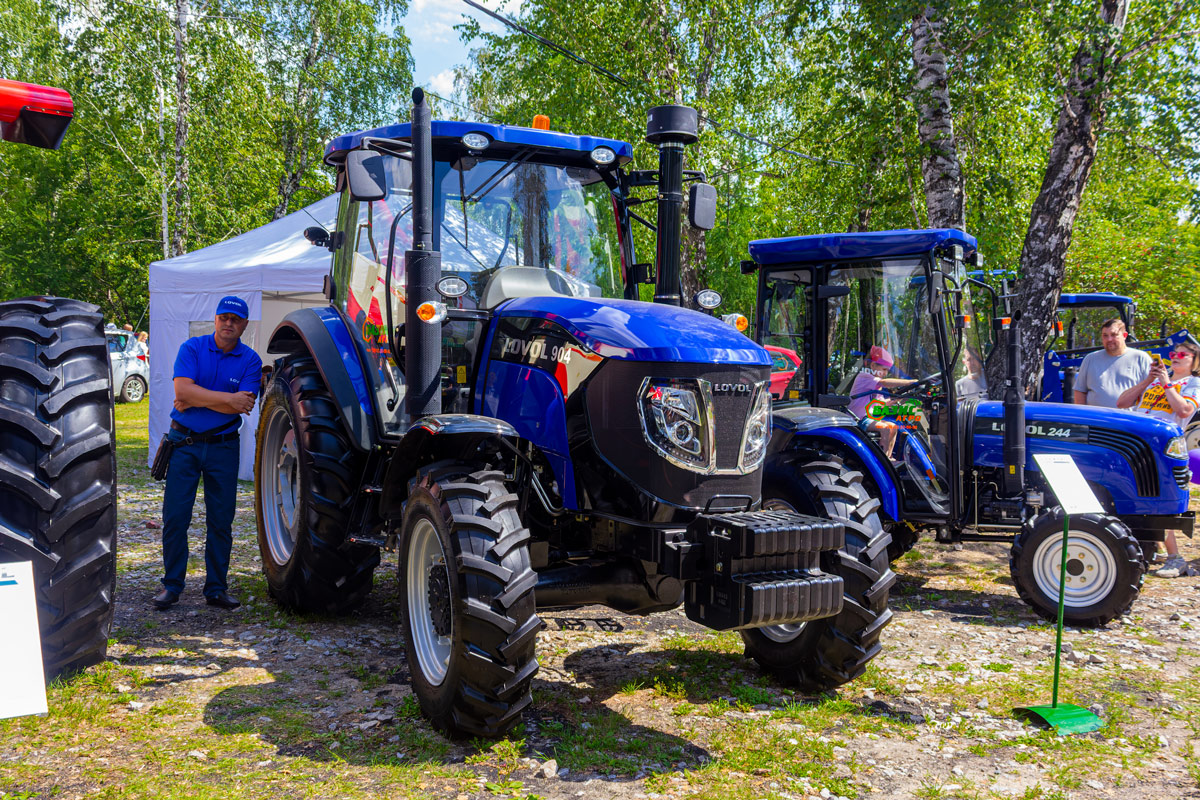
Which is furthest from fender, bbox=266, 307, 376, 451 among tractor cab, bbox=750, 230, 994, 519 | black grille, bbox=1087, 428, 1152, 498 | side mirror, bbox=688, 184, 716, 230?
black grille, bbox=1087, 428, 1152, 498

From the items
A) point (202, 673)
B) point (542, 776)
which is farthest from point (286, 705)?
point (542, 776)

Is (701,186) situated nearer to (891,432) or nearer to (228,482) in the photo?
(891,432)

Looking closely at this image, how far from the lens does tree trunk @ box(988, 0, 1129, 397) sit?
27.7ft

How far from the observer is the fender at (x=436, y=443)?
365 centimetres

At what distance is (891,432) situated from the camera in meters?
6.22

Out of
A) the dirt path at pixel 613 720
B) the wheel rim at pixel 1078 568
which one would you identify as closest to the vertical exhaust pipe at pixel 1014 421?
the wheel rim at pixel 1078 568

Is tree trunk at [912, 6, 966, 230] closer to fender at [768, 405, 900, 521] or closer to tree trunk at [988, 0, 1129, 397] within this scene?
tree trunk at [988, 0, 1129, 397]

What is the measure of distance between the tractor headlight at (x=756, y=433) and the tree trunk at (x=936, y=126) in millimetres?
6620

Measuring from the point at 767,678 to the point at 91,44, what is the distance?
77.9 ft

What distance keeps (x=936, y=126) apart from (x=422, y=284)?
717 centimetres

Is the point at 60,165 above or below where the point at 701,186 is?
above

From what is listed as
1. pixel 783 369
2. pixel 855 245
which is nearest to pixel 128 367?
pixel 783 369

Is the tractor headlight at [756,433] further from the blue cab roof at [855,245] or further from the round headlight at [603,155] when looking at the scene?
the blue cab roof at [855,245]

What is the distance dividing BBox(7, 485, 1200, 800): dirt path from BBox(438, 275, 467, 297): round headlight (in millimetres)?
1780
